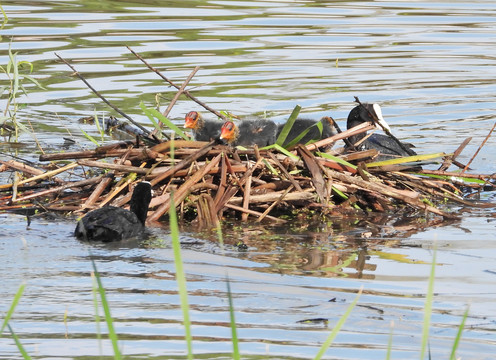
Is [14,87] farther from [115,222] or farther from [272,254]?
[272,254]

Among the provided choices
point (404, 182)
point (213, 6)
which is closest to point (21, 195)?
point (404, 182)

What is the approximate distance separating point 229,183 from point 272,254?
968mm

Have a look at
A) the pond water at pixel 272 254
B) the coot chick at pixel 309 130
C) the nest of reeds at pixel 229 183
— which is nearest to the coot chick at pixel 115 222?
the pond water at pixel 272 254

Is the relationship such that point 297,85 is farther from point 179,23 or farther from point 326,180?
point 326,180

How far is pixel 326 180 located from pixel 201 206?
793 mm

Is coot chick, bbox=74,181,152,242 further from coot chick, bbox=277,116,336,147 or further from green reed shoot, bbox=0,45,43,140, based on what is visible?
green reed shoot, bbox=0,45,43,140

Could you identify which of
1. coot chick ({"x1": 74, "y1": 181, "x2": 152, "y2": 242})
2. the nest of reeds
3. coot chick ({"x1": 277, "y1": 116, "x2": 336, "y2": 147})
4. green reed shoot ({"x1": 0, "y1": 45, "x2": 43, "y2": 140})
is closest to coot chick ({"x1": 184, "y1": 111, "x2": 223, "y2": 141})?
coot chick ({"x1": 277, "y1": 116, "x2": 336, "y2": 147})

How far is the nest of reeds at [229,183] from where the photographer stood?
5895mm

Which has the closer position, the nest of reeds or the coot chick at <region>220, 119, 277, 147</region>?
the nest of reeds

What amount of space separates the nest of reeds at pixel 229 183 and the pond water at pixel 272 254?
0.54 ft

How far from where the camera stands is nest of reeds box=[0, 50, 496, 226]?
589cm

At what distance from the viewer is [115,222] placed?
529 cm

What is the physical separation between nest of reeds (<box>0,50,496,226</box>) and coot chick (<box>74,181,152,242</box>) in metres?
0.32

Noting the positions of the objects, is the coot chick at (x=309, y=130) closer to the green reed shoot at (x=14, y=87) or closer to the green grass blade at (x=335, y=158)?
the green grass blade at (x=335, y=158)
